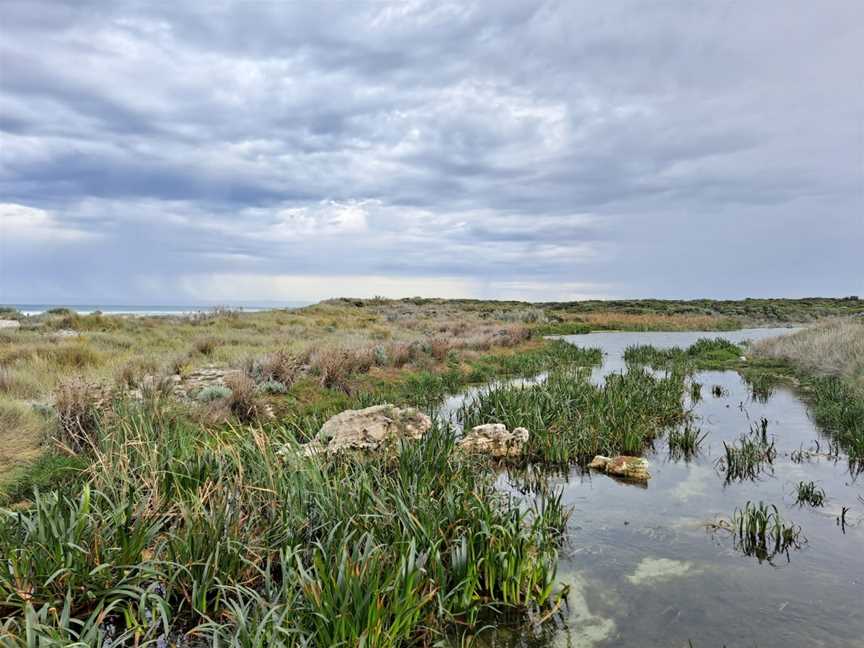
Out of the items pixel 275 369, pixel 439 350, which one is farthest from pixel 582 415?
pixel 439 350

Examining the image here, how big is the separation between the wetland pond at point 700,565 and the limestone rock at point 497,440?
2.60 feet

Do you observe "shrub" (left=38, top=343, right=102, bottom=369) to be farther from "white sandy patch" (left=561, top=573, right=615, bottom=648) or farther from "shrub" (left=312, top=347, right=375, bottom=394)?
"white sandy patch" (left=561, top=573, right=615, bottom=648)

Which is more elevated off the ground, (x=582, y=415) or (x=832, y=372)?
(x=832, y=372)

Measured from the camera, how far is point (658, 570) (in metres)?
5.64

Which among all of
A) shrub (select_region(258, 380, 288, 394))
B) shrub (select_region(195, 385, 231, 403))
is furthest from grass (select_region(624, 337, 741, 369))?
shrub (select_region(195, 385, 231, 403))

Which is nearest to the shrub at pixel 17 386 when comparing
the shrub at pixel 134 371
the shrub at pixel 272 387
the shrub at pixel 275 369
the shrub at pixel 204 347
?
the shrub at pixel 134 371

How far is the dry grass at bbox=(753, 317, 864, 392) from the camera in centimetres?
1658

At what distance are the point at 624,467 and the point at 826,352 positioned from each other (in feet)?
52.2

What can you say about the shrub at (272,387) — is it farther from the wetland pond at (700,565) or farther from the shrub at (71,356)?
the wetland pond at (700,565)

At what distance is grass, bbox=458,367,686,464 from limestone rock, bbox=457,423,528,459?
220 millimetres

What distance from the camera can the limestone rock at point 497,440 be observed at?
9398 millimetres

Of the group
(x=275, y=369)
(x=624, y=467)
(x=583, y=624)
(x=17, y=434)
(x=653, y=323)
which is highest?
(x=653, y=323)

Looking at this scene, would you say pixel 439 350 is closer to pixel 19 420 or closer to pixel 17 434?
pixel 19 420

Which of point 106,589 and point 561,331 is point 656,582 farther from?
point 561,331
